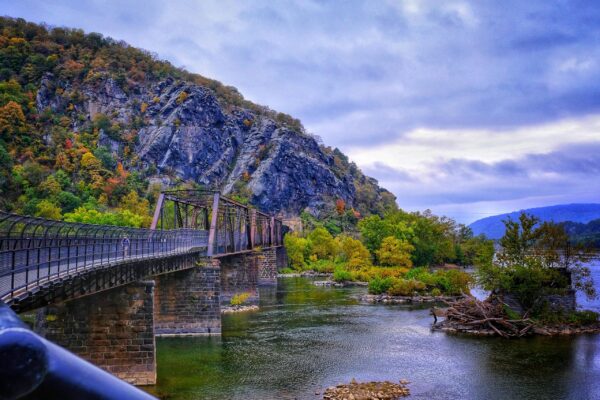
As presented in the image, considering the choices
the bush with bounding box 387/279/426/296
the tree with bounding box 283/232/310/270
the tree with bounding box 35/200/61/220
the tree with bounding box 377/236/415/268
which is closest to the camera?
the bush with bounding box 387/279/426/296

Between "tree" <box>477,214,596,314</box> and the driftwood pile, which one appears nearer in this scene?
the driftwood pile

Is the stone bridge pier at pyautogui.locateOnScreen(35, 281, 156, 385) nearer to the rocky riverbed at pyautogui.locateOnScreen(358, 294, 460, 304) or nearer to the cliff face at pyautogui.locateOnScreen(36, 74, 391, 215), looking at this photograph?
the rocky riverbed at pyautogui.locateOnScreen(358, 294, 460, 304)

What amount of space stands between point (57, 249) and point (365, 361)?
1628 centimetres

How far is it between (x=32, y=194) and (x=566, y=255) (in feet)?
227

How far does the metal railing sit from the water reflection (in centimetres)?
619

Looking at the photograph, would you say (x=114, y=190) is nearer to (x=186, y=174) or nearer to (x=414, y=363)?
(x=186, y=174)

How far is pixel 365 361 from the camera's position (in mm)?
27484

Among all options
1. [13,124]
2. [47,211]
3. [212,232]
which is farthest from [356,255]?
[13,124]

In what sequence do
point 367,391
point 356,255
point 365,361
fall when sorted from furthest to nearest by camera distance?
point 356,255 → point 365,361 → point 367,391

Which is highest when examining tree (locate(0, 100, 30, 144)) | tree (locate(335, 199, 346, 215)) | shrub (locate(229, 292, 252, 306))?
tree (locate(0, 100, 30, 144))

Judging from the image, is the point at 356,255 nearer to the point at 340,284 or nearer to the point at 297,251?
the point at 340,284

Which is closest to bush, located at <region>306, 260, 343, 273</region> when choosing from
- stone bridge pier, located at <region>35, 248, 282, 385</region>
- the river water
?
the river water

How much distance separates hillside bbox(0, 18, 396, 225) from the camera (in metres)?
91.8

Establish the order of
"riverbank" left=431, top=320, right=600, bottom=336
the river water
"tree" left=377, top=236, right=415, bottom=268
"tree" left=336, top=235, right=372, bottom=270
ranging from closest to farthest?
the river water → "riverbank" left=431, top=320, right=600, bottom=336 → "tree" left=336, top=235, right=372, bottom=270 → "tree" left=377, top=236, right=415, bottom=268
